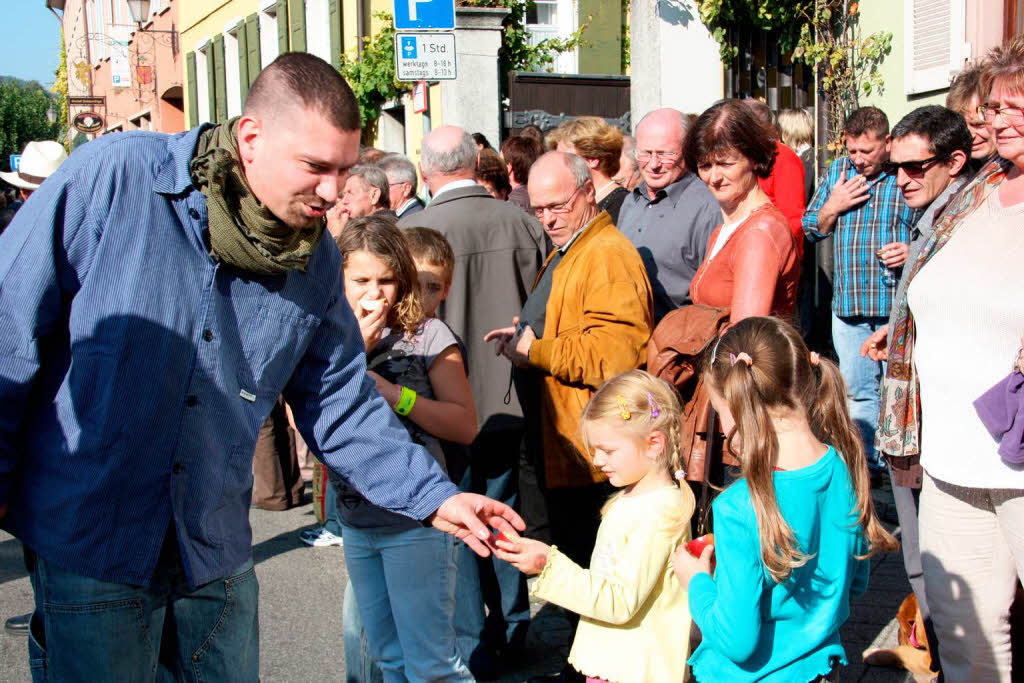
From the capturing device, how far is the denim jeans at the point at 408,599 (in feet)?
10.6

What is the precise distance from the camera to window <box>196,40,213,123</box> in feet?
83.6

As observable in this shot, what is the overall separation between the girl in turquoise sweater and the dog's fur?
141cm

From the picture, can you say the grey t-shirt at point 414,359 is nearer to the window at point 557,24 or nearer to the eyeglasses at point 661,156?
the eyeglasses at point 661,156

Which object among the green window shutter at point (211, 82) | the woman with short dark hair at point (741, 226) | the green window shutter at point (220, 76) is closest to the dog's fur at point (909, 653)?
the woman with short dark hair at point (741, 226)

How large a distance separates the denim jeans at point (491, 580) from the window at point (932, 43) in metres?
4.73

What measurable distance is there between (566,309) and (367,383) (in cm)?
136

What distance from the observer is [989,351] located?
114 inches

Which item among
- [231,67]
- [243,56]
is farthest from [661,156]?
[231,67]

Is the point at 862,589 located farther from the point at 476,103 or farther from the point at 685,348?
the point at 476,103

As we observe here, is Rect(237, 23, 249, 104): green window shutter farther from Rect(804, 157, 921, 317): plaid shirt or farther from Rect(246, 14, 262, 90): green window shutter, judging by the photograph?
Answer: Rect(804, 157, 921, 317): plaid shirt

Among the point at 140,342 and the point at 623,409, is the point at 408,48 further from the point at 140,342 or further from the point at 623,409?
the point at 140,342

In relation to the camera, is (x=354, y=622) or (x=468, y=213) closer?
(x=354, y=622)

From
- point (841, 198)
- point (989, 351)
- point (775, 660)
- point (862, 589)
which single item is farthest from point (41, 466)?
point (841, 198)

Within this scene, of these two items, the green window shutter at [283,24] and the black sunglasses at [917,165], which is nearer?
the black sunglasses at [917,165]
